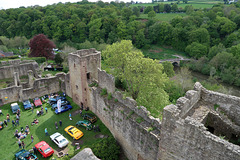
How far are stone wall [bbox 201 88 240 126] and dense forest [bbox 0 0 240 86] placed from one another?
28224 millimetres

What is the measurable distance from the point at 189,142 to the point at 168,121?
5.00 ft

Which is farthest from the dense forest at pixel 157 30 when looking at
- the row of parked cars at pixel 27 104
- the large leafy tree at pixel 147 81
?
the row of parked cars at pixel 27 104

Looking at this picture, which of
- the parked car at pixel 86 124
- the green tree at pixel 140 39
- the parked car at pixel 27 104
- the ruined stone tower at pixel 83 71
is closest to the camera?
the parked car at pixel 86 124

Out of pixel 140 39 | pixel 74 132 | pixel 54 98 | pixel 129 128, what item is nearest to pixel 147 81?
pixel 129 128

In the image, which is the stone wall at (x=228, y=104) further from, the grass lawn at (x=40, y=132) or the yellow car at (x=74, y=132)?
the yellow car at (x=74, y=132)

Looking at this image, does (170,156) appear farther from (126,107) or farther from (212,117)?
(126,107)

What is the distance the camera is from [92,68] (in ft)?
74.3

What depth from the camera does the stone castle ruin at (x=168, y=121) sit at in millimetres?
9680

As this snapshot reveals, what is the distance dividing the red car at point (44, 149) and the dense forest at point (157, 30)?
33.5 metres

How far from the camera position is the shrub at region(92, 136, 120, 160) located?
16.0 meters

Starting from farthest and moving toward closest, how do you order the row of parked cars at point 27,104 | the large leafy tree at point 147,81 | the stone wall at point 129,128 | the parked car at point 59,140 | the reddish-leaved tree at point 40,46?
the reddish-leaved tree at point 40,46 < the row of parked cars at point 27,104 < the parked car at point 59,140 < the large leafy tree at point 147,81 < the stone wall at point 129,128

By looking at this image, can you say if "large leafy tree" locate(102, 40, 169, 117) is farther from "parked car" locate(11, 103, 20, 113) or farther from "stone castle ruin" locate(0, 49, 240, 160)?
"parked car" locate(11, 103, 20, 113)

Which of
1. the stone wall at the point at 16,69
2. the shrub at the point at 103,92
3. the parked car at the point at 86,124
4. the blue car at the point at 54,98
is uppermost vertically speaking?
the shrub at the point at 103,92

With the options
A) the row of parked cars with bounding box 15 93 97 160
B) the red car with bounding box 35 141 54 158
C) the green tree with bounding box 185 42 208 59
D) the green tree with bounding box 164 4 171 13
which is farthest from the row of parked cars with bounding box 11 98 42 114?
the green tree with bounding box 164 4 171 13
